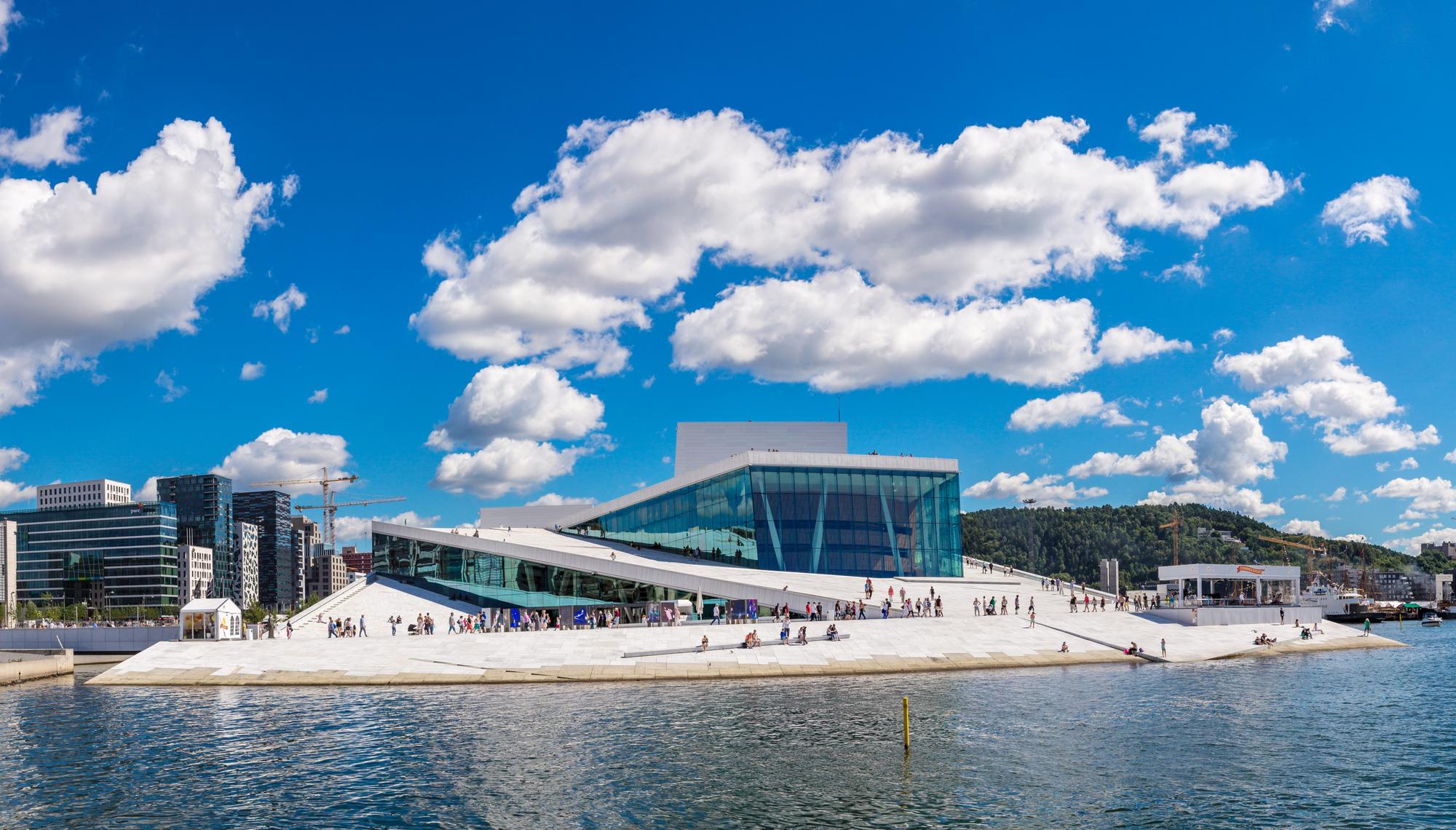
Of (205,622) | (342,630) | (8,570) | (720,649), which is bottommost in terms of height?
(720,649)

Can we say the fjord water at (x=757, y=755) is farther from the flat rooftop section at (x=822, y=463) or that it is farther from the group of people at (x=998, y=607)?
the flat rooftop section at (x=822, y=463)

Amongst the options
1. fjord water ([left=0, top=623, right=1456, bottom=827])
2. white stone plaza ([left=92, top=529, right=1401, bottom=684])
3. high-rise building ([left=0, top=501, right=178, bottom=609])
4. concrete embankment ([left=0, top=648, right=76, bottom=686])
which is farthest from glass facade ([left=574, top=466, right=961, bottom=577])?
high-rise building ([left=0, top=501, right=178, bottom=609])

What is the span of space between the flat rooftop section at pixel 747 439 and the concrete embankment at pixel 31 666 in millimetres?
Answer: 54075

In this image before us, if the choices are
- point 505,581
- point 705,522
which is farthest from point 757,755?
point 705,522

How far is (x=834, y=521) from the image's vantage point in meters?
79.5

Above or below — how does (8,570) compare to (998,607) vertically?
above

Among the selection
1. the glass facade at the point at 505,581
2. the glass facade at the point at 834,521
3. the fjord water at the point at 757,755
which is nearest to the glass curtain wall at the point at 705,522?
the glass facade at the point at 834,521

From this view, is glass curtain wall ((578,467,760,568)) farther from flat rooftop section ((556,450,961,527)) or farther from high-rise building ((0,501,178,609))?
high-rise building ((0,501,178,609))

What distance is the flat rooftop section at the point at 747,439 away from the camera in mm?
103375

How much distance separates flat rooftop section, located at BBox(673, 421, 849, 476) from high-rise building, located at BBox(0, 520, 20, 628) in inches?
2531

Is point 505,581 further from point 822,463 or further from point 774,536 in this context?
point 822,463

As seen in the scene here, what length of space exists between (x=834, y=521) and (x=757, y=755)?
50756 millimetres

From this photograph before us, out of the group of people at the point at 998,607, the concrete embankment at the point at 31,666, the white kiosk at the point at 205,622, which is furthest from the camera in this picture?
the group of people at the point at 998,607

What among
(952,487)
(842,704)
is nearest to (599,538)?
(952,487)
